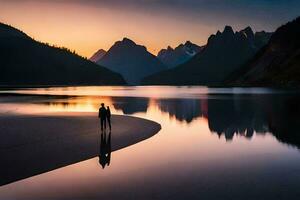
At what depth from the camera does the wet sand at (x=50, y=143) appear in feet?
68.3

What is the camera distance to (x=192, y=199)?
50.5 feet

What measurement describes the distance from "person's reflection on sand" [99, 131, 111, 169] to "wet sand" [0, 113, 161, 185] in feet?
1.12

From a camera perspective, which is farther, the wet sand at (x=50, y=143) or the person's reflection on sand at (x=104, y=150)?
the person's reflection on sand at (x=104, y=150)

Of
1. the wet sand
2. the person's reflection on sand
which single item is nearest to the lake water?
the person's reflection on sand

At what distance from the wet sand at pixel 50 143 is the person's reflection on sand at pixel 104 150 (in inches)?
13.4

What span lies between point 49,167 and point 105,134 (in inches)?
497

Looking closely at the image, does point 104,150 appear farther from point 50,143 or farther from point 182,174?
A: point 182,174

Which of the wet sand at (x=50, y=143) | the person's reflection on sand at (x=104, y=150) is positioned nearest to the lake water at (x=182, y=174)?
the person's reflection on sand at (x=104, y=150)

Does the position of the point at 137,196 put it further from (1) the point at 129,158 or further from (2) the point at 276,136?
(2) the point at 276,136

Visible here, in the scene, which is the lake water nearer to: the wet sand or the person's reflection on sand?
the person's reflection on sand

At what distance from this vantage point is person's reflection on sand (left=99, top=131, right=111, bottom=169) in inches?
913

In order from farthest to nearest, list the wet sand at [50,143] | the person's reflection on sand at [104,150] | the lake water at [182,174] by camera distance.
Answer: the person's reflection on sand at [104,150]
the wet sand at [50,143]
the lake water at [182,174]

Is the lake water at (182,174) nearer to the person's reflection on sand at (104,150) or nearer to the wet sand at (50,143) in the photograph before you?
A: the person's reflection on sand at (104,150)

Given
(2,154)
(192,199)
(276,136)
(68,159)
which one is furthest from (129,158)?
(276,136)
